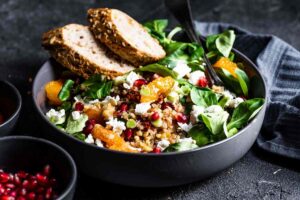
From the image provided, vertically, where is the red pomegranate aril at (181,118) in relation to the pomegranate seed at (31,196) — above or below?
above

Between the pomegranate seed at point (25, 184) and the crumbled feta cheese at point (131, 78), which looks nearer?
the pomegranate seed at point (25, 184)

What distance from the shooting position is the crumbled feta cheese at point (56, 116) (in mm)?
3582

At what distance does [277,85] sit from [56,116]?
1.64 meters

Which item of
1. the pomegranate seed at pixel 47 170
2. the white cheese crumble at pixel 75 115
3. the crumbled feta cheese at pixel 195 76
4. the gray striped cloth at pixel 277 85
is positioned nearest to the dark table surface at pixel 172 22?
the gray striped cloth at pixel 277 85

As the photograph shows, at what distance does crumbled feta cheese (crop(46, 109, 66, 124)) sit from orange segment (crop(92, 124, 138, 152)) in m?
0.33

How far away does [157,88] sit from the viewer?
3566mm

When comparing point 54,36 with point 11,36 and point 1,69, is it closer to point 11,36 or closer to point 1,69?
point 1,69

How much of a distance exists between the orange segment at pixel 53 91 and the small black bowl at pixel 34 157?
61 centimetres

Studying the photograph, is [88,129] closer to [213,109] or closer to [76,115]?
[76,115]

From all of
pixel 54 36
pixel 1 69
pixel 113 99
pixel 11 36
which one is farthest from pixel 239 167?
pixel 11 36

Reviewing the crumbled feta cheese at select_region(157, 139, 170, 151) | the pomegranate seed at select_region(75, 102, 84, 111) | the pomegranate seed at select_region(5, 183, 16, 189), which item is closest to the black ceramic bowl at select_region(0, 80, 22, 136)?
the pomegranate seed at select_region(75, 102, 84, 111)

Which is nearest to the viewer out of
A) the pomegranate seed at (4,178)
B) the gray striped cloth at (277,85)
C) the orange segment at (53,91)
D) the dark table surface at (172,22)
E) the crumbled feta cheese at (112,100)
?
the pomegranate seed at (4,178)

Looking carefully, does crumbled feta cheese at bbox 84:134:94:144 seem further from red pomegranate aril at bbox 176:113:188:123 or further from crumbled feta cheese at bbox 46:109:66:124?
red pomegranate aril at bbox 176:113:188:123

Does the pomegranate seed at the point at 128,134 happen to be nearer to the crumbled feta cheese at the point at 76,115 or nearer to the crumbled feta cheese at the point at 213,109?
the crumbled feta cheese at the point at 76,115
